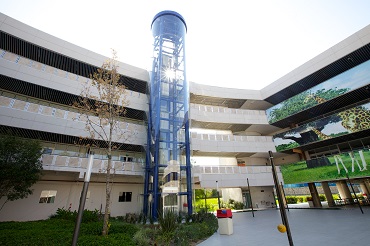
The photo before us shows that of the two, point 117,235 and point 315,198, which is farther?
point 315,198

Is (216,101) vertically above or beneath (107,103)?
above

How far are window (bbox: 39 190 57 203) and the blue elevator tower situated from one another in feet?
26.4

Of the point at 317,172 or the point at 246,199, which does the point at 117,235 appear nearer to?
the point at 317,172

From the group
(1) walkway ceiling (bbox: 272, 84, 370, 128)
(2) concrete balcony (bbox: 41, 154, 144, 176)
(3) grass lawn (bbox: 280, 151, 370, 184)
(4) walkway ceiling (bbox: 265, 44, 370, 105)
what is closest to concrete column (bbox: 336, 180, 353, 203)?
(3) grass lawn (bbox: 280, 151, 370, 184)

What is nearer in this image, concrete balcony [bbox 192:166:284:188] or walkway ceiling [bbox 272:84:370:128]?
walkway ceiling [bbox 272:84:370:128]

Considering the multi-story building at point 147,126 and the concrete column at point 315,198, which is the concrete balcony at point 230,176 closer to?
the multi-story building at point 147,126

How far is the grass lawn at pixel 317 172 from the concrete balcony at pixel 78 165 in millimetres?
17758

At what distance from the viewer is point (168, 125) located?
17.0 meters

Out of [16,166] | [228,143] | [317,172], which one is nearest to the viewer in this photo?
[16,166]

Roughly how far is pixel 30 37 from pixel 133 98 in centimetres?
1024

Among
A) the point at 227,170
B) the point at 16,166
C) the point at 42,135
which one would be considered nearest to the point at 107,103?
the point at 16,166

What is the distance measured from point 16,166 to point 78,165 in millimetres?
4468

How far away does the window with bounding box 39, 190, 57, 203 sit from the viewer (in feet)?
52.5

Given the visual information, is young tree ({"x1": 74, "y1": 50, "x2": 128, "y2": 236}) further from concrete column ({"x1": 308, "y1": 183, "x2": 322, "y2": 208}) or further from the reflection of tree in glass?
concrete column ({"x1": 308, "y1": 183, "x2": 322, "y2": 208})
